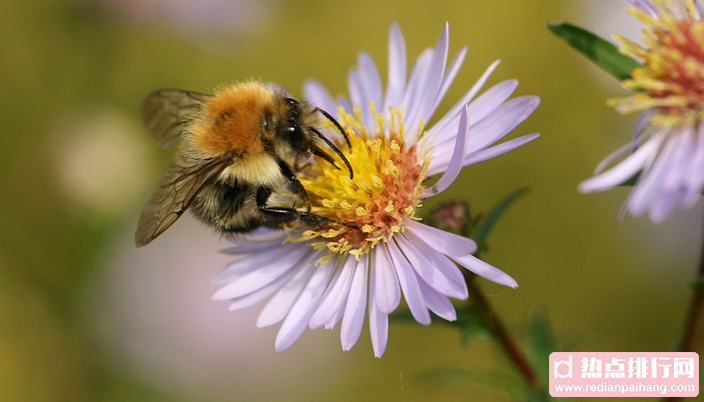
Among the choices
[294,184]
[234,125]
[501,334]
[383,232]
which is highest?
[234,125]

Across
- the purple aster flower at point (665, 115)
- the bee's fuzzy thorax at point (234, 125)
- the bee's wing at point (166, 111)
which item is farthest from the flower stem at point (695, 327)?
the bee's wing at point (166, 111)

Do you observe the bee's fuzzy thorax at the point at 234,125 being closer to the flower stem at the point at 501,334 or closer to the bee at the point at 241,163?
the bee at the point at 241,163

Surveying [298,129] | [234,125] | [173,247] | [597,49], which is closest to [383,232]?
[298,129]

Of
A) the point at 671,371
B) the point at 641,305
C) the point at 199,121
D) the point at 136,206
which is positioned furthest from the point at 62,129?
the point at 641,305

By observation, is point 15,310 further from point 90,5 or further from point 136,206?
point 90,5

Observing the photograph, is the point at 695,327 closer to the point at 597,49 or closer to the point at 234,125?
the point at 597,49
